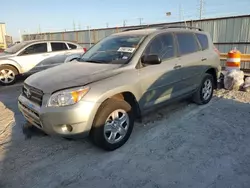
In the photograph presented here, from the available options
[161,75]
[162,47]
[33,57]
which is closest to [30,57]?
[33,57]

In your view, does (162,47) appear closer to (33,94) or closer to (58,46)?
(33,94)

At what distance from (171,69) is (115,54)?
108cm

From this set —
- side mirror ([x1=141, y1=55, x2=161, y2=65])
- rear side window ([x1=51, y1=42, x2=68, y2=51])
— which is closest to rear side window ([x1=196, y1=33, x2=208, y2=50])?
side mirror ([x1=141, y1=55, x2=161, y2=65])

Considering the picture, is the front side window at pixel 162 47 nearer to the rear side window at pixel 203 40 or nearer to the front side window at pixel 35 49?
the rear side window at pixel 203 40

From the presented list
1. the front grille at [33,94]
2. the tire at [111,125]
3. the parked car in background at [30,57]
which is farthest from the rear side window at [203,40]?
the parked car in background at [30,57]

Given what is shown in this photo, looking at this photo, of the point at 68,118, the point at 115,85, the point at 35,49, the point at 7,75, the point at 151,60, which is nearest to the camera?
the point at 68,118

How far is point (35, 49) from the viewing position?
8.24 m

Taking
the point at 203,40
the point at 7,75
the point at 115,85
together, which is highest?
the point at 203,40

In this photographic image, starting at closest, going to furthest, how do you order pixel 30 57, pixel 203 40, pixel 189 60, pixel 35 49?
pixel 189 60 < pixel 203 40 < pixel 30 57 < pixel 35 49

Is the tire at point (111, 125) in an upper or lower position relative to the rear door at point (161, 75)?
lower

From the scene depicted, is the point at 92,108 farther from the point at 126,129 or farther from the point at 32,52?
the point at 32,52

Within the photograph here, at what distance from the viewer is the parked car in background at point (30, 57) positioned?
7670 millimetres

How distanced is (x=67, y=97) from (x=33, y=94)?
71 centimetres

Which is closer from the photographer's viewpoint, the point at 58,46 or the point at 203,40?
the point at 203,40
